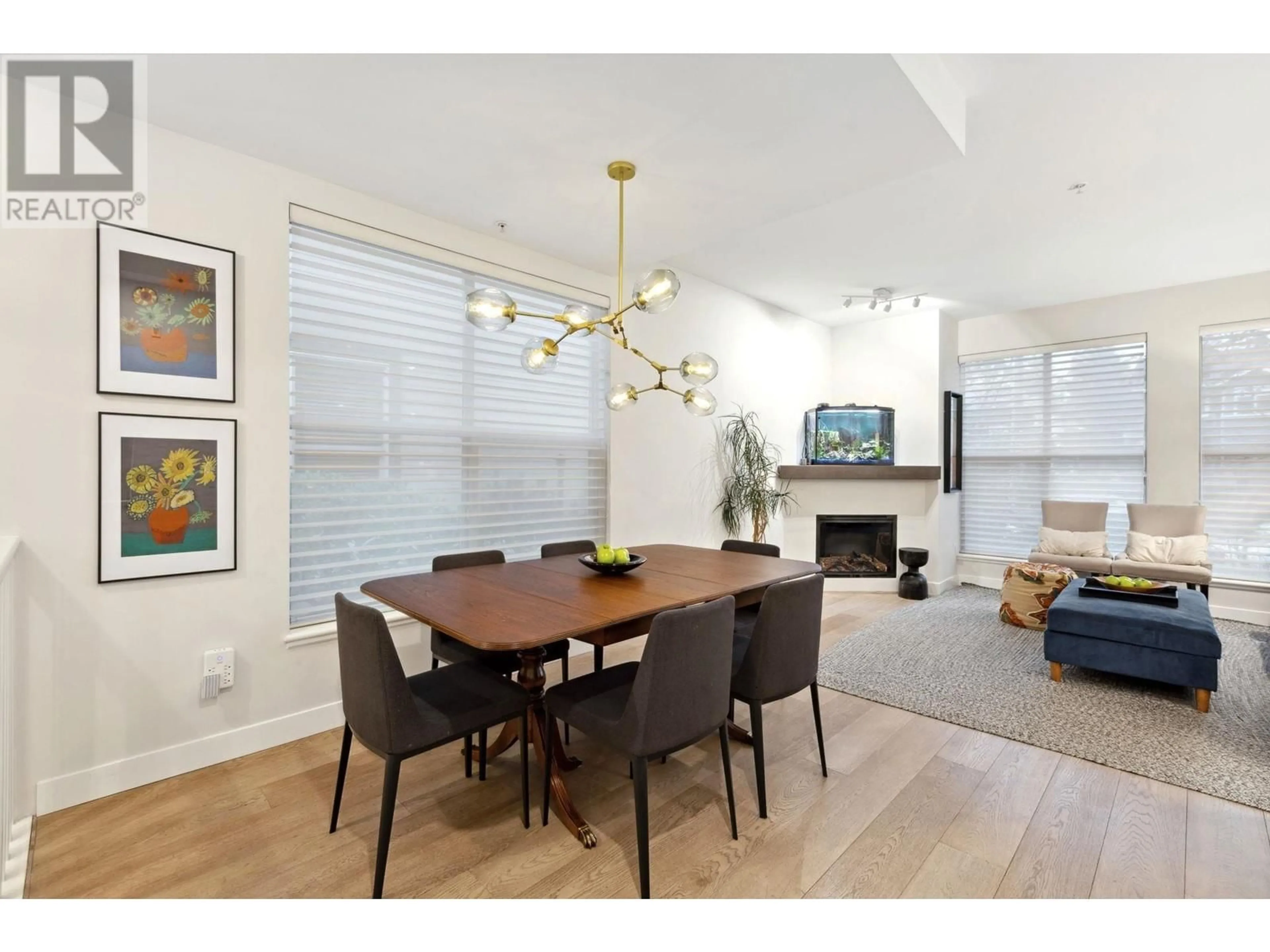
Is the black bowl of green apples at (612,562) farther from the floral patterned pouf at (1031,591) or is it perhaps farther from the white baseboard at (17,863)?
the floral patterned pouf at (1031,591)

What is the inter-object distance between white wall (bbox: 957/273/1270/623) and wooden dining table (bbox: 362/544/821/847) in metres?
4.23

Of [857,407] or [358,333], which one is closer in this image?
[358,333]

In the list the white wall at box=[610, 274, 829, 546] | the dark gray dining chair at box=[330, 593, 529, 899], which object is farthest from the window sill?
the white wall at box=[610, 274, 829, 546]

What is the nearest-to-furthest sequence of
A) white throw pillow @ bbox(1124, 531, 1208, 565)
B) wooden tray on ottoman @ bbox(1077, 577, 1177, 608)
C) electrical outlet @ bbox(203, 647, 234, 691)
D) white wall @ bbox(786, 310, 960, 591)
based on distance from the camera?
electrical outlet @ bbox(203, 647, 234, 691)
wooden tray on ottoman @ bbox(1077, 577, 1177, 608)
white throw pillow @ bbox(1124, 531, 1208, 565)
white wall @ bbox(786, 310, 960, 591)

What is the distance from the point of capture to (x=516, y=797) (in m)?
2.13

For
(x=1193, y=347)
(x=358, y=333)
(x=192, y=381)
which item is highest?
(x=1193, y=347)

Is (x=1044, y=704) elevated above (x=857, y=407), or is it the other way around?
(x=857, y=407)

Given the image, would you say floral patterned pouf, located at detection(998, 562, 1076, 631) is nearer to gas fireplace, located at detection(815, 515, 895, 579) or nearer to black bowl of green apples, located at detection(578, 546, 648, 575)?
gas fireplace, located at detection(815, 515, 895, 579)

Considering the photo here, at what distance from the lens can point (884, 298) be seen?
5047 mm

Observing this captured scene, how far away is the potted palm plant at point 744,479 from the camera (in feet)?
16.3

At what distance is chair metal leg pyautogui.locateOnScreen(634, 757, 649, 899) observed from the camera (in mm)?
1572
